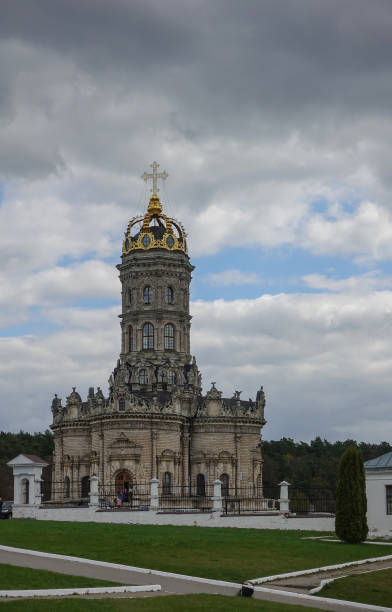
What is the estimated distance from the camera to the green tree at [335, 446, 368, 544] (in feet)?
112

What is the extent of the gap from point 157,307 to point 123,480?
43.7 feet

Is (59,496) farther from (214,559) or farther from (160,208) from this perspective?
(214,559)

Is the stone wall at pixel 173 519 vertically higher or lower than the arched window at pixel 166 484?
lower

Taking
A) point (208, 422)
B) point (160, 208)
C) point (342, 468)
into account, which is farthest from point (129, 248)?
point (342, 468)

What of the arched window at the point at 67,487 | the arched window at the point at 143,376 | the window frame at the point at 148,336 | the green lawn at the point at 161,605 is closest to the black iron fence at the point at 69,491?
the arched window at the point at 67,487

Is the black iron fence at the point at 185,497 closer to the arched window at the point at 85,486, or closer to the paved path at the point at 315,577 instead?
the arched window at the point at 85,486

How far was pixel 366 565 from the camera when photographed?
92.7ft

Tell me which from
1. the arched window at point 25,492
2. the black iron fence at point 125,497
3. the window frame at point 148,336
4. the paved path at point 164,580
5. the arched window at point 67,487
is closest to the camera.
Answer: the paved path at point 164,580

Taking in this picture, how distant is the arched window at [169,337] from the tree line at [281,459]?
30.3 m

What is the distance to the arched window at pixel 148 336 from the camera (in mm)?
64500

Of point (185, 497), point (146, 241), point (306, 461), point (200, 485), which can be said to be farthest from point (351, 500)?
point (306, 461)

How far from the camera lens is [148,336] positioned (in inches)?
2547

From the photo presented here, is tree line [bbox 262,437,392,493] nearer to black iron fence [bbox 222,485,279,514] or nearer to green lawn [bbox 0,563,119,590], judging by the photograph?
black iron fence [bbox 222,485,279,514]

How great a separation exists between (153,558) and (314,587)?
5.09 metres
